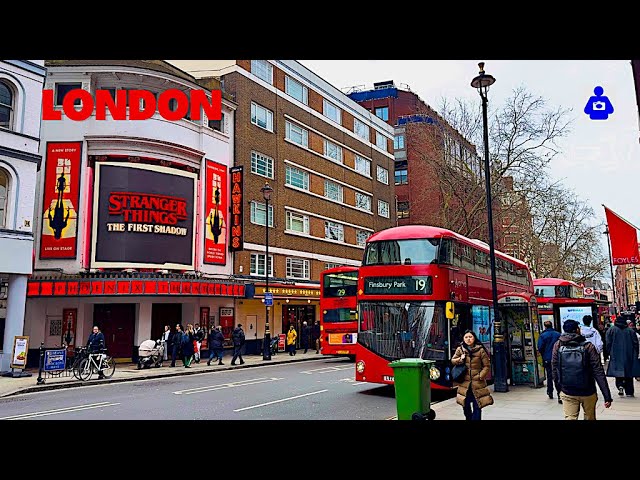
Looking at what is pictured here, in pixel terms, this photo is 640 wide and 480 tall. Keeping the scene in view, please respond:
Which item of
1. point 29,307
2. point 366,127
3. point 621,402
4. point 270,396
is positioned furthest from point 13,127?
point 366,127

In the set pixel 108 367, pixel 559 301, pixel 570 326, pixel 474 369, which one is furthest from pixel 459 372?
pixel 559 301

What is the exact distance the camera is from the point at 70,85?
82.7ft

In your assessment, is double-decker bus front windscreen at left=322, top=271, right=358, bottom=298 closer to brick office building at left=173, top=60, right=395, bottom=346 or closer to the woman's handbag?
brick office building at left=173, top=60, right=395, bottom=346

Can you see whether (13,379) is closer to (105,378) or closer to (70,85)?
(105,378)

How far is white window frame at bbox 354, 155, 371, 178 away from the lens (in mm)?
43969

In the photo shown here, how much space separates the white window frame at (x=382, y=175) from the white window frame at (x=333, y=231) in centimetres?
838

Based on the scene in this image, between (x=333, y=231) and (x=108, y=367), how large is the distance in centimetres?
2236

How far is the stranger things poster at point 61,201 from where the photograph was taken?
23922 mm

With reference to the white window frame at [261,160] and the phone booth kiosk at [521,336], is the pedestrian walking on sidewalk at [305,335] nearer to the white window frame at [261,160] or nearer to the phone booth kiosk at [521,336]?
the white window frame at [261,160]

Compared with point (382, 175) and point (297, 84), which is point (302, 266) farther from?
point (382, 175)

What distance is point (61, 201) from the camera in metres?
24.1

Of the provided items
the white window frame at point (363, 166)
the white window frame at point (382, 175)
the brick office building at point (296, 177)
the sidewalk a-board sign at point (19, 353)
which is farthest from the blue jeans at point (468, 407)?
the white window frame at point (382, 175)

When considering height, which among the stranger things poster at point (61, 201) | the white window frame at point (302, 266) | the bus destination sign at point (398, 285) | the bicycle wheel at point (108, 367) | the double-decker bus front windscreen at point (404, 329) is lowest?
the bicycle wheel at point (108, 367)

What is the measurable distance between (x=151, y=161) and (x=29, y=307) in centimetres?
770
